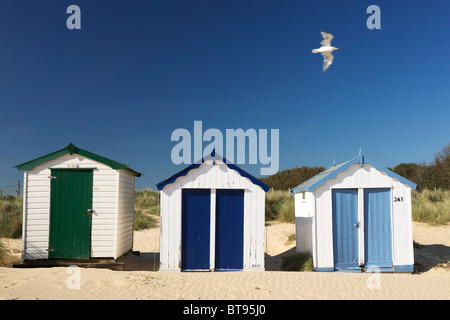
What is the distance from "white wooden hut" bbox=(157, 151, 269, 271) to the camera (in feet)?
30.3

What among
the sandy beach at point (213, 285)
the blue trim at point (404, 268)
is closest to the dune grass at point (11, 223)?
the sandy beach at point (213, 285)

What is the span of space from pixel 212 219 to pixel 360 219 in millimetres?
3963

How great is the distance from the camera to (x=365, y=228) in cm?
966

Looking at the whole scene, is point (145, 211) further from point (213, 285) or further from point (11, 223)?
point (213, 285)

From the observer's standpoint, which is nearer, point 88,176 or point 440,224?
point 88,176

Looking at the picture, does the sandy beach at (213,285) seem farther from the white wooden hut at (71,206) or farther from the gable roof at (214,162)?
the gable roof at (214,162)

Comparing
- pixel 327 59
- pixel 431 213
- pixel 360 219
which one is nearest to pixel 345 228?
pixel 360 219

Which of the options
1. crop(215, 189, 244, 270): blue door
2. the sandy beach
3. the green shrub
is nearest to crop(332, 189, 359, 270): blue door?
the sandy beach

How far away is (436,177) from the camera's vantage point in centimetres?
3138

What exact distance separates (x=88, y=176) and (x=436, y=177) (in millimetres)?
30909
